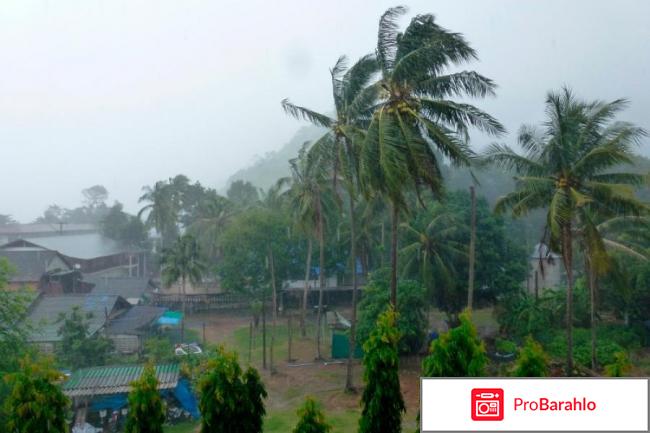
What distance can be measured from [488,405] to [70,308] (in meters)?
23.4

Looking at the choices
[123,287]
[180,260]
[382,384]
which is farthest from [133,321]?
[382,384]

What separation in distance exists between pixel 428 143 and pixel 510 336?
12571mm

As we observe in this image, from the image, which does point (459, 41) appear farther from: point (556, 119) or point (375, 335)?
point (375, 335)

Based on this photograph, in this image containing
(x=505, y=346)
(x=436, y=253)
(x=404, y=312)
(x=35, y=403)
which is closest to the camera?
(x=35, y=403)

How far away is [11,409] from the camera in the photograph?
7.90 meters

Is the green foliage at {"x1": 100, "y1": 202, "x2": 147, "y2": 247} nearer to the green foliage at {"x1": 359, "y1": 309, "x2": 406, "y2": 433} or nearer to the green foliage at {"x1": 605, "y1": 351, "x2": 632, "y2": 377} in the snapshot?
the green foliage at {"x1": 359, "y1": 309, "x2": 406, "y2": 433}

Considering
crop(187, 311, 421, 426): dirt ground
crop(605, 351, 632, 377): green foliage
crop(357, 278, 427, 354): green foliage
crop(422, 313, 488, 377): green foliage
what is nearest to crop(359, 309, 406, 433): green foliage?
crop(422, 313, 488, 377): green foliage

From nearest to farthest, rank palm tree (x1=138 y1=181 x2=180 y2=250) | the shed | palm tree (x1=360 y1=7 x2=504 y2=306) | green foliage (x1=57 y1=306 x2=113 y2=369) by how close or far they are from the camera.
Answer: palm tree (x1=360 y1=7 x2=504 y2=306) < green foliage (x1=57 y1=306 x2=113 y2=369) < the shed < palm tree (x1=138 y1=181 x2=180 y2=250)

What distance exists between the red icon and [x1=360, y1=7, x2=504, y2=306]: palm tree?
6592 mm

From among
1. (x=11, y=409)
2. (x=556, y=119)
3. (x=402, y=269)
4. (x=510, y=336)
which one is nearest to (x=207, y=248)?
(x=402, y=269)

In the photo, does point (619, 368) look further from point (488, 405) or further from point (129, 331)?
point (129, 331)

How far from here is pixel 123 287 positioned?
115ft

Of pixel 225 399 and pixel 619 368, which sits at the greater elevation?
pixel 619 368

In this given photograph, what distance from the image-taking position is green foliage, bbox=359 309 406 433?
9000 millimetres
